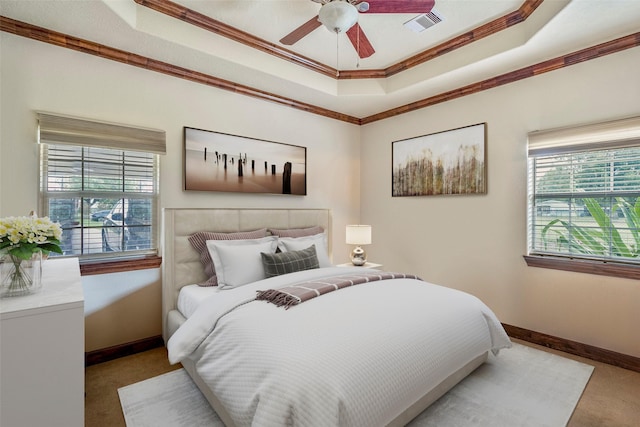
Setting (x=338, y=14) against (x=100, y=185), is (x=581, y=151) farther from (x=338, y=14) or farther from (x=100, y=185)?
(x=100, y=185)

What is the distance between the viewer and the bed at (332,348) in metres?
1.30

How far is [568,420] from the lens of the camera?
1838mm

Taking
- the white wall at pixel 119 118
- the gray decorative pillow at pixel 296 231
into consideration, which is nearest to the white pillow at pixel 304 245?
the gray decorative pillow at pixel 296 231

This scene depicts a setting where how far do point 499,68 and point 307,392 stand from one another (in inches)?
129

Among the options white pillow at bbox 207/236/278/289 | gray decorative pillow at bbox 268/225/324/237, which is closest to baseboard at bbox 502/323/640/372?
gray decorative pillow at bbox 268/225/324/237

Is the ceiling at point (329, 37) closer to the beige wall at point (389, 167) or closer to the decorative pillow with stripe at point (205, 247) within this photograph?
the beige wall at point (389, 167)

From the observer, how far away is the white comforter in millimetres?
1291

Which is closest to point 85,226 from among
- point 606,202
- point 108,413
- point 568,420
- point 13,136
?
point 13,136

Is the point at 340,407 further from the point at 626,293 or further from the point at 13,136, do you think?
the point at 13,136

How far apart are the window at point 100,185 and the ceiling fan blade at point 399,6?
210 cm

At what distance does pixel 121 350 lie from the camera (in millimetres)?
2699

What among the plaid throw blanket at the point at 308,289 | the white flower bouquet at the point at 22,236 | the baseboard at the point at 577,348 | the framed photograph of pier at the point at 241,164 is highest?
the framed photograph of pier at the point at 241,164

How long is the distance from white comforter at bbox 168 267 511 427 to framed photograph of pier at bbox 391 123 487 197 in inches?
62.3

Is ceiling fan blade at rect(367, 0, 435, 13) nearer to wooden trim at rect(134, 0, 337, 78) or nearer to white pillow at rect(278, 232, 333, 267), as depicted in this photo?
wooden trim at rect(134, 0, 337, 78)
